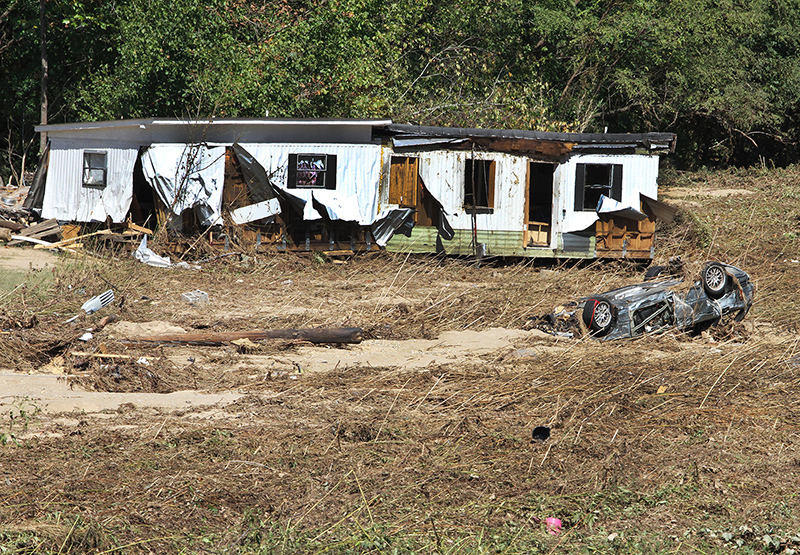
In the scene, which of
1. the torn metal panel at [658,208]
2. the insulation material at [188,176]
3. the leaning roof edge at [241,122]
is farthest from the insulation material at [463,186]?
the insulation material at [188,176]

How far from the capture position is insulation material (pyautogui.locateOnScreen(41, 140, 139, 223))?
15648 millimetres

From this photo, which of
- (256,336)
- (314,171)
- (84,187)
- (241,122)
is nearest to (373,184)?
(314,171)

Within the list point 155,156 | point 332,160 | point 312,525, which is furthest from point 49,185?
point 312,525

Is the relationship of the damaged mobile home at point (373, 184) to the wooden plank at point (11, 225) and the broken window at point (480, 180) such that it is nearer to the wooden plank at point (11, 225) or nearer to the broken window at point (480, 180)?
the broken window at point (480, 180)

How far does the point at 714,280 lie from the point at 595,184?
573 cm

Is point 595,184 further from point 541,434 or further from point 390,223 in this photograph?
point 541,434

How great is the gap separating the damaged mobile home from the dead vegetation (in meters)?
4.09

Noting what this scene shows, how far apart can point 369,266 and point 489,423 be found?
859 cm

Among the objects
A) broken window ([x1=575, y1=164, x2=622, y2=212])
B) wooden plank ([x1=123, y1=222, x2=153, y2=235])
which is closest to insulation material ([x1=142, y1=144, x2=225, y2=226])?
wooden plank ([x1=123, y1=222, x2=153, y2=235])

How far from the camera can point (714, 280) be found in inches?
420

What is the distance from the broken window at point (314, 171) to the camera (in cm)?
1540

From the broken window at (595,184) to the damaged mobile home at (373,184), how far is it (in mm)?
20

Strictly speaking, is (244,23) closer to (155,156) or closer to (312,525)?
(155,156)

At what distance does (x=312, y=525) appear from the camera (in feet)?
16.4
